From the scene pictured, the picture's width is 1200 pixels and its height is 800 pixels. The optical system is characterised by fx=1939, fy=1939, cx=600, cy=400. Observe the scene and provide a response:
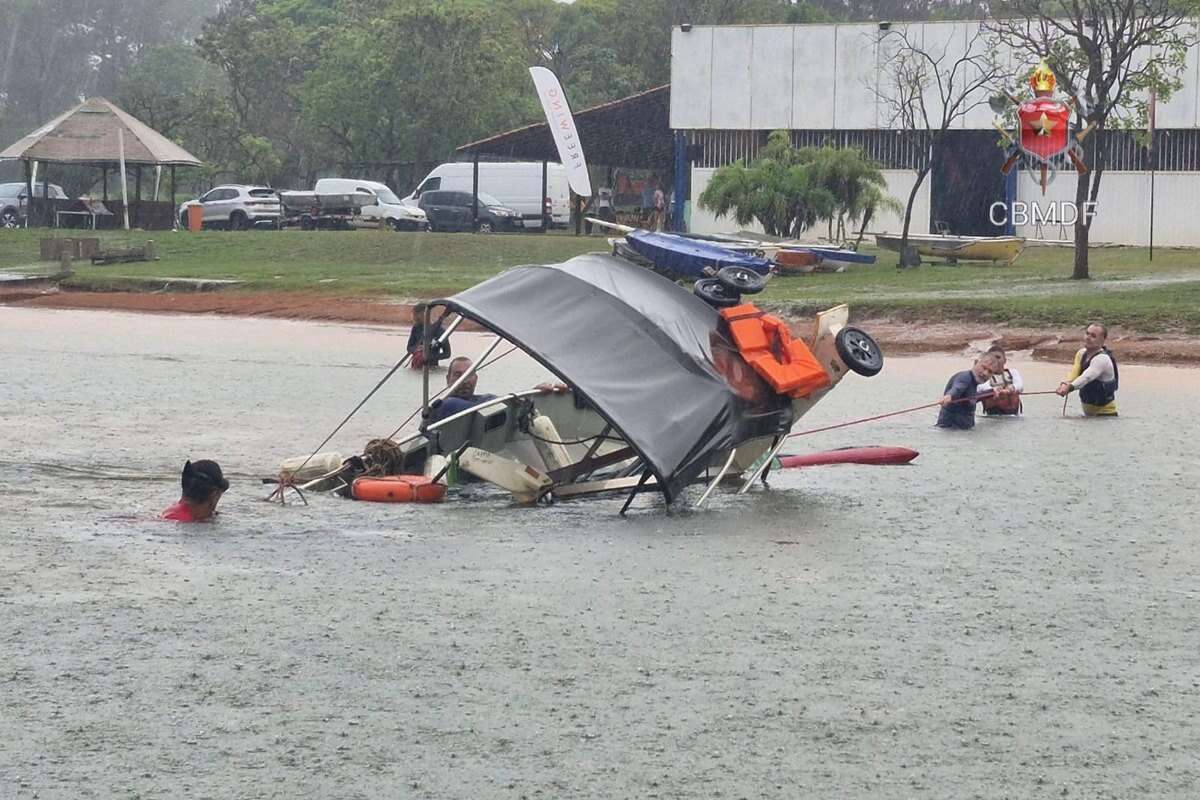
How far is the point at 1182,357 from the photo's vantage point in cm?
2495

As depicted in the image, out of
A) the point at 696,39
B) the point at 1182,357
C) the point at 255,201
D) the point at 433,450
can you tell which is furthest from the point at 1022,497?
the point at 255,201

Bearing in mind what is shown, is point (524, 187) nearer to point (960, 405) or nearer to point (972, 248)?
point (972, 248)

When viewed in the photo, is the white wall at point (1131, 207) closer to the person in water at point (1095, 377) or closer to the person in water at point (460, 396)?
the person in water at point (1095, 377)

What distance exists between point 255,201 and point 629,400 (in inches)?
1653

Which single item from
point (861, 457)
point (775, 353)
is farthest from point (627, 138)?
point (775, 353)

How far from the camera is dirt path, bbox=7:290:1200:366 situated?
25.7 m

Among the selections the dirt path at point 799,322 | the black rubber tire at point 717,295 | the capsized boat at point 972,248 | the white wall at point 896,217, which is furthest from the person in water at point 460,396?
the white wall at point 896,217

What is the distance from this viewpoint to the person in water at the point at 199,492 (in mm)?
13055

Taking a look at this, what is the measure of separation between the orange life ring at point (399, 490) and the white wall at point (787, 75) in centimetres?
3555

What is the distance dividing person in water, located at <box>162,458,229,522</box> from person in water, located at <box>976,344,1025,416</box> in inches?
342

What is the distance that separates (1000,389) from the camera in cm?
1950

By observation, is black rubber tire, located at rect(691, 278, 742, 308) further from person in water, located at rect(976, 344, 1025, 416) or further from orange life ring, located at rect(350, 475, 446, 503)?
person in water, located at rect(976, 344, 1025, 416)

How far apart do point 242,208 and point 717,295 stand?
134 ft

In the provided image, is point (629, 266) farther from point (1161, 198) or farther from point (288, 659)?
point (1161, 198)
